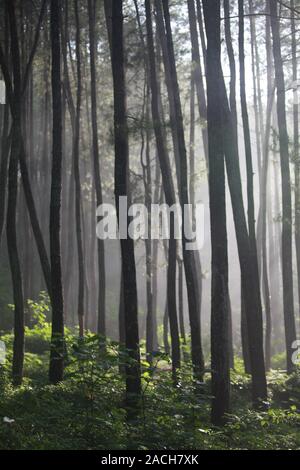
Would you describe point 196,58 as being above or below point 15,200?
above

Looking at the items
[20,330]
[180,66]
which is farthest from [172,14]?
[20,330]

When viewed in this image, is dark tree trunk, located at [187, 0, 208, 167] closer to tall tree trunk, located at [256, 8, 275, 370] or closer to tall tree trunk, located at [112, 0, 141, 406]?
tall tree trunk, located at [256, 8, 275, 370]

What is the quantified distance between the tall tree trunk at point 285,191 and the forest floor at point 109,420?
6.11 metres

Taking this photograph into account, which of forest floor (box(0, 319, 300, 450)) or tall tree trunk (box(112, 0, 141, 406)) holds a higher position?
tall tree trunk (box(112, 0, 141, 406))

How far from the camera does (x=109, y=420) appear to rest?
7020mm

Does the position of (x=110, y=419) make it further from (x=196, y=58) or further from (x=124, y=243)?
(x=196, y=58)

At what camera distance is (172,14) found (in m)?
19.0

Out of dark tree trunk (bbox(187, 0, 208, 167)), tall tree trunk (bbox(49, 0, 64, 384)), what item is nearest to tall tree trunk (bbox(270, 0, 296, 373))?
dark tree trunk (bbox(187, 0, 208, 167))

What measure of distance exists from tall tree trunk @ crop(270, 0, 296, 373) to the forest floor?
6115mm

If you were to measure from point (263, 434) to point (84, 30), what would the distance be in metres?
18.5

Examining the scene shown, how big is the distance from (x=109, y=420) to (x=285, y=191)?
9400 millimetres

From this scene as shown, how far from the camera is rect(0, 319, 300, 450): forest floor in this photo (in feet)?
21.3

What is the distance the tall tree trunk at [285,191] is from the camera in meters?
14.7

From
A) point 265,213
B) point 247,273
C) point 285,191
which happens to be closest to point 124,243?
point 247,273
